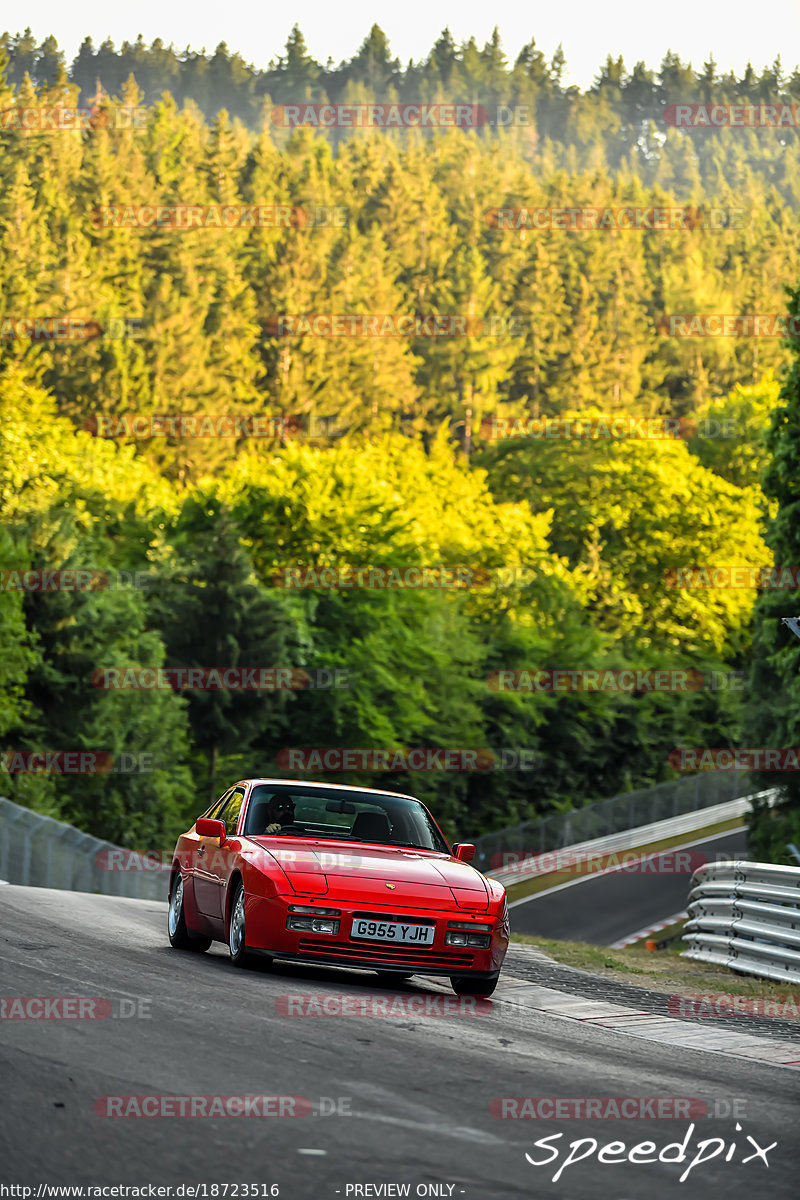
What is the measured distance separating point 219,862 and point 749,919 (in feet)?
23.3

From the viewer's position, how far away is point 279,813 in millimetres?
12234

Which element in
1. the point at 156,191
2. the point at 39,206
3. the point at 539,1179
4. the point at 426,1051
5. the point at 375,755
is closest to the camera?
the point at 539,1179

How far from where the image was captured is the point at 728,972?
56.8 feet

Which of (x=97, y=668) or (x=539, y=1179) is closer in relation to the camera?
(x=539, y=1179)

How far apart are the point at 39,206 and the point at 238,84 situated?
377 feet

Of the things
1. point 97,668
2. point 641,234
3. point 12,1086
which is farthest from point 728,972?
point 641,234

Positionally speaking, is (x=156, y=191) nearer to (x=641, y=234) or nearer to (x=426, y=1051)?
(x=641, y=234)

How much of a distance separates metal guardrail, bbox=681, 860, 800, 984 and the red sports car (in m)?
4.42

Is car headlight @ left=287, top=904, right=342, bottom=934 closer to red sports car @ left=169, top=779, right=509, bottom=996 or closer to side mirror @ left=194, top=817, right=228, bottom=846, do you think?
red sports car @ left=169, top=779, right=509, bottom=996
